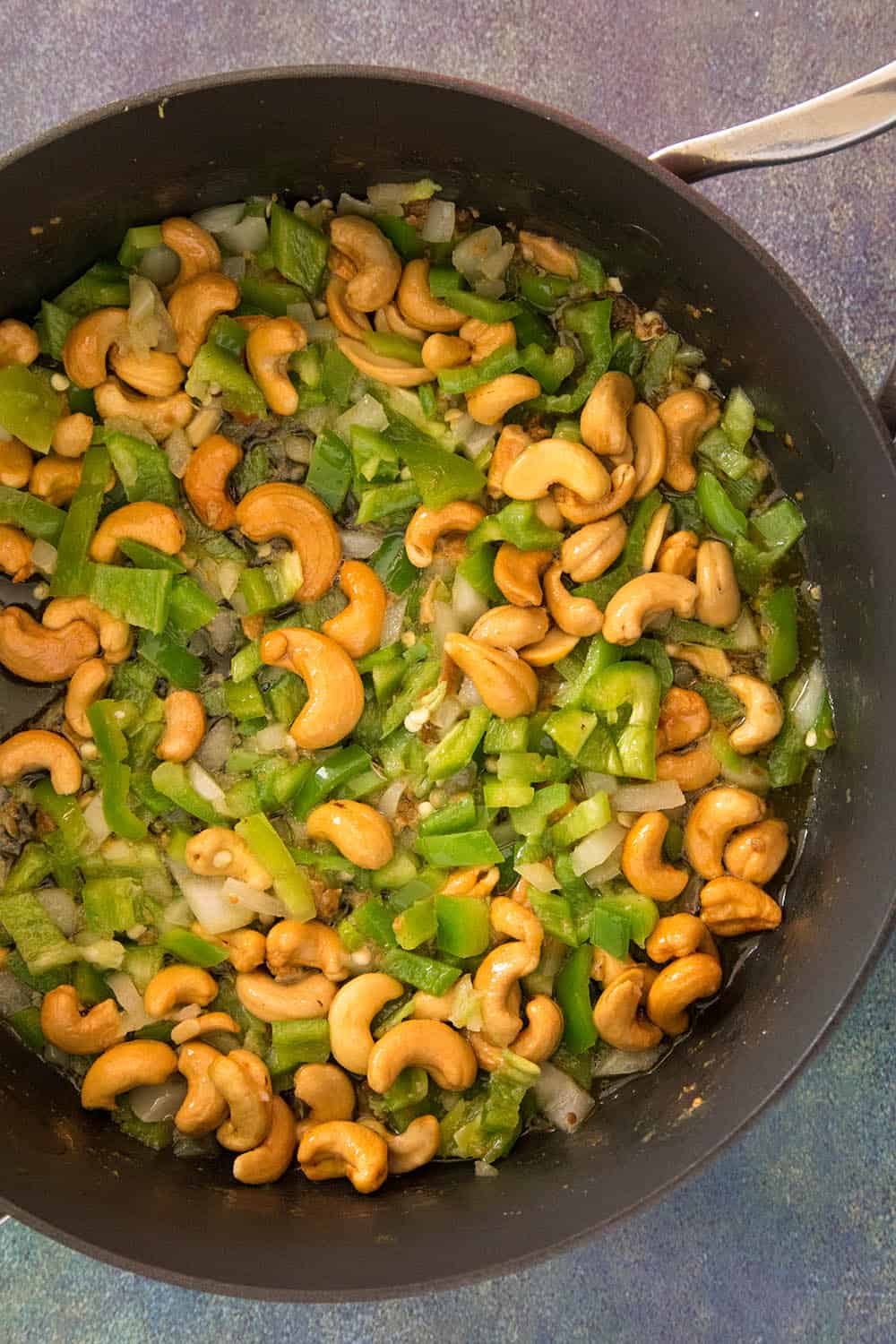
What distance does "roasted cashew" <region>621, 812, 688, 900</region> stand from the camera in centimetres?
161

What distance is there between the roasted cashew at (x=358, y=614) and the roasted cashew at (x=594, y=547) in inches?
9.9

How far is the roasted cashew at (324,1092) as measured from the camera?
5.35 ft

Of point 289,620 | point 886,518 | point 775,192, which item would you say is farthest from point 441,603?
point 775,192

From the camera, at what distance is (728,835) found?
5.47 ft

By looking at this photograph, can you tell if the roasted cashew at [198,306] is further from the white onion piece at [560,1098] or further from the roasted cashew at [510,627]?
the white onion piece at [560,1098]

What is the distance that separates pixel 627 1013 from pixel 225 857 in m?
0.55

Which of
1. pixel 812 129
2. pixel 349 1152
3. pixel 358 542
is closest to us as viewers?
pixel 812 129

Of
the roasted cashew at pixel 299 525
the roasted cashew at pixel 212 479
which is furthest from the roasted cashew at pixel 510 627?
the roasted cashew at pixel 212 479

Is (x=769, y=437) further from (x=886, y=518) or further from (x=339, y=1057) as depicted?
(x=339, y=1057)

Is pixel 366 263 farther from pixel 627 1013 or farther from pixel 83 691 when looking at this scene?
pixel 627 1013

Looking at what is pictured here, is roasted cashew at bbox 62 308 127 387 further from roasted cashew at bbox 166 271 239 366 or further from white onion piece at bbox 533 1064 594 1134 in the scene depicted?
white onion piece at bbox 533 1064 594 1134

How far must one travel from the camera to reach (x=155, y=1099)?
5.52 feet

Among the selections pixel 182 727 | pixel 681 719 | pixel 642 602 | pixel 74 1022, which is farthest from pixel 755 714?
pixel 74 1022

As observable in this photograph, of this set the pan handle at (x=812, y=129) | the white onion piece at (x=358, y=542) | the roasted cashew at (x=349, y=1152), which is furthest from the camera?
the white onion piece at (x=358, y=542)
